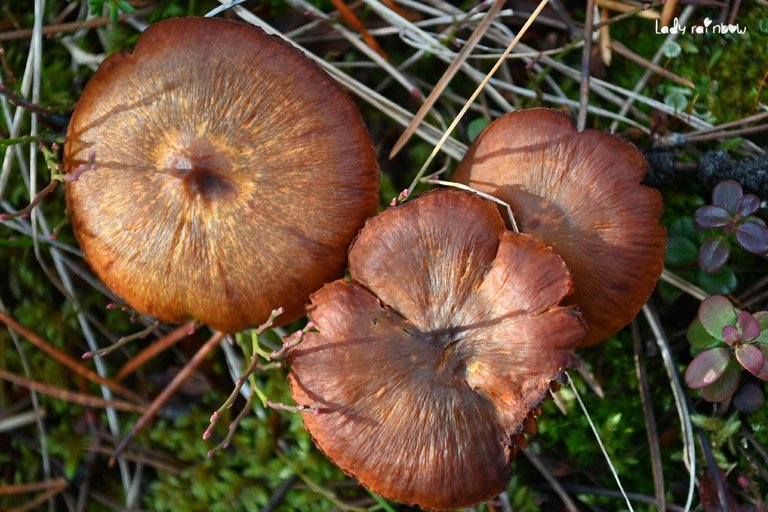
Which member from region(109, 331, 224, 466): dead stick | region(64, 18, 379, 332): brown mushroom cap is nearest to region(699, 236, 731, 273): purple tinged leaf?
region(64, 18, 379, 332): brown mushroom cap

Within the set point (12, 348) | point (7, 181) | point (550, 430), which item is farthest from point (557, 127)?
point (12, 348)

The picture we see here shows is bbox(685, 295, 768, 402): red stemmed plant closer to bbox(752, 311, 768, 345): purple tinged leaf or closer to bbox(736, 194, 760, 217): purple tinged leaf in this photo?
bbox(752, 311, 768, 345): purple tinged leaf

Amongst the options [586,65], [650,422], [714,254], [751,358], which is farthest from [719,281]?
[586,65]

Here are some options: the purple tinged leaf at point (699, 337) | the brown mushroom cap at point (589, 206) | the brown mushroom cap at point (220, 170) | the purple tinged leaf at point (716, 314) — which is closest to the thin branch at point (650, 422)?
the purple tinged leaf at point (699, 337)

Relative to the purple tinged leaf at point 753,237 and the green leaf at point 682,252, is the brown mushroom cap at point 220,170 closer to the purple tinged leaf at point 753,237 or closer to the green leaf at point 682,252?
the green leaf at point 682,252

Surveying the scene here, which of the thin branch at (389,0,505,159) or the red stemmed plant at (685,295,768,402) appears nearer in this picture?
the red stemmed plant at (685,295,768,402)

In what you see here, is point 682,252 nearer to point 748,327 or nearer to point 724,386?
point 748,327

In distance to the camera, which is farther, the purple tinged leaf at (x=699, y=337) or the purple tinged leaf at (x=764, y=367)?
the purple tinged leaf at (x=699, y=337)
